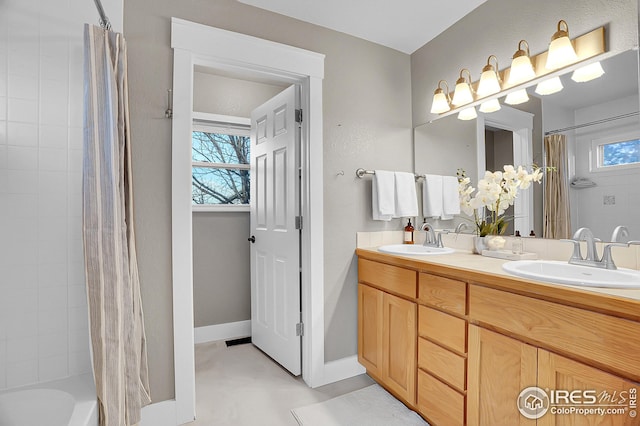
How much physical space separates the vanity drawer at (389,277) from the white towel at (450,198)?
662 mm

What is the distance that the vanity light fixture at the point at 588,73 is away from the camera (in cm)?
148

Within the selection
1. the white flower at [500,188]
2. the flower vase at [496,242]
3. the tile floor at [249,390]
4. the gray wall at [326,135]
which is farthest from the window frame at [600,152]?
the tile floor at [249,390]

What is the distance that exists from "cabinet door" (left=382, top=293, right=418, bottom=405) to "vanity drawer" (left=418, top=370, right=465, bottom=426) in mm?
62

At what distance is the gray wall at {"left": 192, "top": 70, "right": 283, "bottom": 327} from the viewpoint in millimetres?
2840

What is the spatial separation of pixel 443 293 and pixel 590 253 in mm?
644

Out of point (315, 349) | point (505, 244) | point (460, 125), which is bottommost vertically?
point (315, 349)

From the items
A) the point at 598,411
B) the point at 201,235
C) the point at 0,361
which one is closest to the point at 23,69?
the point at 0,361

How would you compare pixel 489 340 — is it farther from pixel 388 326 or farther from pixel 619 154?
pixel 619 154

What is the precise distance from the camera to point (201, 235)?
286cm

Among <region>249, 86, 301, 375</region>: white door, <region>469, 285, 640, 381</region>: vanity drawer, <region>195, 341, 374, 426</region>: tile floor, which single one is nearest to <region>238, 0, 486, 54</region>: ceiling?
<region>249, 86, 301, 375</region>: white door

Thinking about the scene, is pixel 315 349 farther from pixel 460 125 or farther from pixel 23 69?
pixel 23 69

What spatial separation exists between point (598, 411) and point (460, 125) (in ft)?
5.66

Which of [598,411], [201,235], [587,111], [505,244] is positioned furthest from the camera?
[201,235]

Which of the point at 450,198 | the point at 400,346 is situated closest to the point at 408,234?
the point at 450,198
